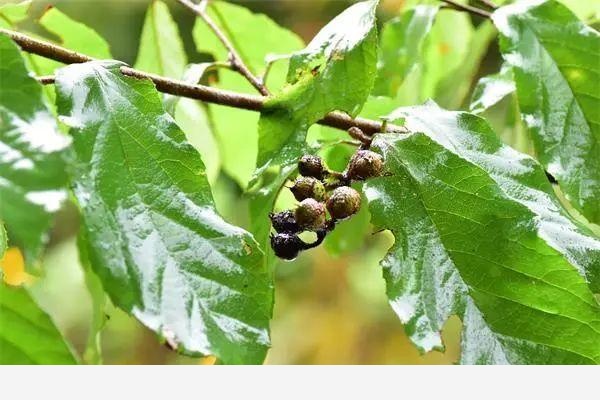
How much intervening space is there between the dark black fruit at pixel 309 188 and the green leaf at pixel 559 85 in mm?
221

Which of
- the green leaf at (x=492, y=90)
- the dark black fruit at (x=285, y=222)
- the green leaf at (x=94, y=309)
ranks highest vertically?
the green leaf at (x=492, y=90)

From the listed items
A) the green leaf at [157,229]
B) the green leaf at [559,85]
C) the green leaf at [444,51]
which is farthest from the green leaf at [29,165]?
the green leaf at [444,51]

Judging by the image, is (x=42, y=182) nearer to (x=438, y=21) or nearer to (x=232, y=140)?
(x=232, y=140)

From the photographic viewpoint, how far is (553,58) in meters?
0.71

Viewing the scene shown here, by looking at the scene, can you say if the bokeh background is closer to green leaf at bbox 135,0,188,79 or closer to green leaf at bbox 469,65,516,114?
green leaf at bbox 135,0,188,79

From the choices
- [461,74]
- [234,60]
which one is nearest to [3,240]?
[234,60]

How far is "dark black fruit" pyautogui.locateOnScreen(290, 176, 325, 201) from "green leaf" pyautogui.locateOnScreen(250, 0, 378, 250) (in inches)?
0.6

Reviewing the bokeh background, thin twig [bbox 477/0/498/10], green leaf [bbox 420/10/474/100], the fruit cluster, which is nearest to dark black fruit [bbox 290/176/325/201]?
the fruit cluster

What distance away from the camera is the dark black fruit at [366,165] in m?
0.57

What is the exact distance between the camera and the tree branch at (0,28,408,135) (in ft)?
1.94

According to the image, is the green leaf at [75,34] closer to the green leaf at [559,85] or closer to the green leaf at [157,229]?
the green leaf at [157,229]

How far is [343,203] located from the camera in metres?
0.56

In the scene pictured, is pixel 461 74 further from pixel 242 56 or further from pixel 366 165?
pixel 366 165

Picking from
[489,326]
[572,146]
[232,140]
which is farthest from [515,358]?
[232,140]
